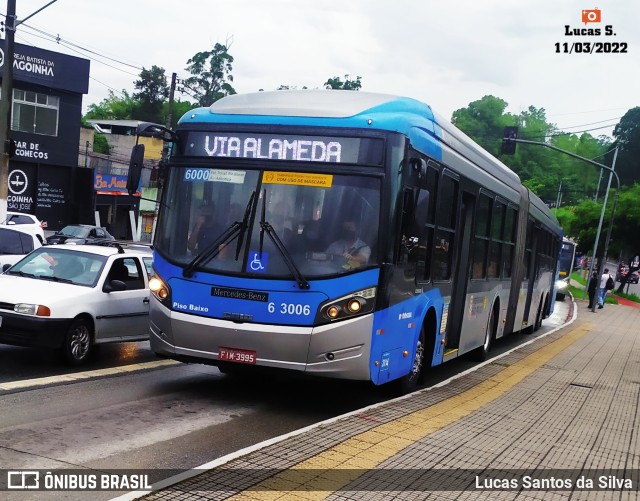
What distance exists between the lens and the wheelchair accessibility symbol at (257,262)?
8.33m

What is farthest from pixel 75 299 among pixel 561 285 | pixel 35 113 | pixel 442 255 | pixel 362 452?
pixel 561 285

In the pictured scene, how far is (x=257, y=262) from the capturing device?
27.4 ft

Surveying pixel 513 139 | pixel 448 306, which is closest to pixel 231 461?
pixel 448 306

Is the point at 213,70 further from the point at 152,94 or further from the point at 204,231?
the point at 204,231

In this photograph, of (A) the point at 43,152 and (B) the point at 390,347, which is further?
(A) the point at 43,152

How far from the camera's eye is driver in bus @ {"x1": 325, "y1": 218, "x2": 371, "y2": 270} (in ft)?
27.1

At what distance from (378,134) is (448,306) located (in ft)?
12.5

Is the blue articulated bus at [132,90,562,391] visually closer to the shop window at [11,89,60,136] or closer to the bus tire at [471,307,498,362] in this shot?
the bus tire at [471,307,498,362]

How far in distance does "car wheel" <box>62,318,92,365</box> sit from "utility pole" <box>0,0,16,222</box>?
12267 mm

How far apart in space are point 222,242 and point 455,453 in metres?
3.19

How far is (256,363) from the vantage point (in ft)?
27.2

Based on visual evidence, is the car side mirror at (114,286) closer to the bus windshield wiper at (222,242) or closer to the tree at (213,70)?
the bus windshield wiper at (222,242)

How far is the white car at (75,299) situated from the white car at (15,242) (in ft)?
13.9

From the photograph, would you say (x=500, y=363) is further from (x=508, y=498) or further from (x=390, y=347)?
(x=508, y=498)
